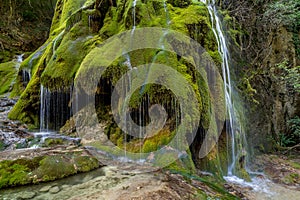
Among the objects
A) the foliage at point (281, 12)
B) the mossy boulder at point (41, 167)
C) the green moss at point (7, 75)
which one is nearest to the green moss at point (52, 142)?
the mossy boulder at point (41, 167)

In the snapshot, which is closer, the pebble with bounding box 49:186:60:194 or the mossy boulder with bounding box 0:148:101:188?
the pebble with bounding box 49:186:60:194

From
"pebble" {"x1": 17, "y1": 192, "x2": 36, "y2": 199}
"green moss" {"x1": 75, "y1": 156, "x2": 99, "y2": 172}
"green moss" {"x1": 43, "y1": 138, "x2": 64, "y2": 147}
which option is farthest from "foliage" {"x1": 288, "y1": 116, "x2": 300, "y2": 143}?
"pebble" {"x1": 17, "y1": 192, "x2": 36, "y2": 199}

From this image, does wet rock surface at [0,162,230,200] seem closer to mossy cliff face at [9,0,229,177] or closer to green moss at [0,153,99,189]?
green moss at [0,153,99,189]

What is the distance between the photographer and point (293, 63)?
38.0 ft

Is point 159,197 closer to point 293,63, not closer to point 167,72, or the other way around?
point 167,72

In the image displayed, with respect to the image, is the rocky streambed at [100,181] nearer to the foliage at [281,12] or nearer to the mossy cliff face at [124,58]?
the mossy cliff face at [124,58]

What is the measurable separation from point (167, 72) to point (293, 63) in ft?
28.9

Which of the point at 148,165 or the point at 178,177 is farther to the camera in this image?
the point at 148,165

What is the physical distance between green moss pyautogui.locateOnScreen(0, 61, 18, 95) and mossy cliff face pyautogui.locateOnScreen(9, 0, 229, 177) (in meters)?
4.90

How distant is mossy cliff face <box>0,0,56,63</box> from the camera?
16984mm

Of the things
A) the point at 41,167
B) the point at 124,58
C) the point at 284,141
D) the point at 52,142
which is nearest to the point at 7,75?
the point at 52,142

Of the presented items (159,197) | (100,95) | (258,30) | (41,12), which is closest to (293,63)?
(258,30)

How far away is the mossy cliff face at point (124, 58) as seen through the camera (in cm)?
574

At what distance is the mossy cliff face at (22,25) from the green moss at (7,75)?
5.52 ft
